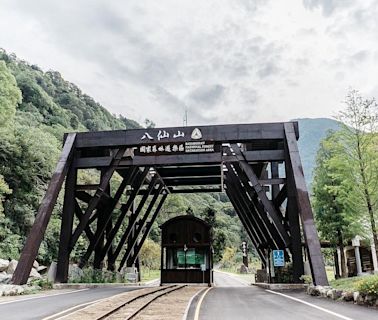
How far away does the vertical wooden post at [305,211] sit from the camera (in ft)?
47.5

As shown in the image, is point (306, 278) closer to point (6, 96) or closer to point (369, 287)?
point (369, 287)

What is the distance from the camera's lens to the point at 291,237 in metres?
17.6

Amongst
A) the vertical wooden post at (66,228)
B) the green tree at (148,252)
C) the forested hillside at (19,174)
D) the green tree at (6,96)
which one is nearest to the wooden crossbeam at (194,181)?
the forested hillside at (19,174)

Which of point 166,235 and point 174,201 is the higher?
point 174,201

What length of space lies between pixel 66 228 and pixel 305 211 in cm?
1088

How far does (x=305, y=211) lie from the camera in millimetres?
16094

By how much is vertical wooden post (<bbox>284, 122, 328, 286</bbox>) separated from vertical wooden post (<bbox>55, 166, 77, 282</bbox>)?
1049 cm

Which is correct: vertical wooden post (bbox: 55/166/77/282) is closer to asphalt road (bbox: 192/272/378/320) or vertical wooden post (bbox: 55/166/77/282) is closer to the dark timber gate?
the dark timber gate

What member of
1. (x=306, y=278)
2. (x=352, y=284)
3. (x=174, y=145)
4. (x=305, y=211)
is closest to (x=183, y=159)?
(x=174, y=145)

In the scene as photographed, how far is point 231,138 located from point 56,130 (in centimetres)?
3893

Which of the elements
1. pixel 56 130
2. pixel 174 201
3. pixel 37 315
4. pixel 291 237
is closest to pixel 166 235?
pixel 291 237

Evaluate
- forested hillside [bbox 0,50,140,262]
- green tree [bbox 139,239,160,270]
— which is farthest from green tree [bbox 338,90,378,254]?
green tree [bbox 139,239,160,270]

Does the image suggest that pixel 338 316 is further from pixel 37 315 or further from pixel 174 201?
pixel 174 201

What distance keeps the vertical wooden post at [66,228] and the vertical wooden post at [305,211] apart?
10487 mm
